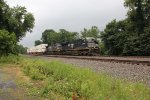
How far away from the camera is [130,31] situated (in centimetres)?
5512

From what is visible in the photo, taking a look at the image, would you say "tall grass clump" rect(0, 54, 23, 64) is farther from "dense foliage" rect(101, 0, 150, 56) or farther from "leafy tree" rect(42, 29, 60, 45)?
"leafy tree" rect(42, 29, 60, 45)

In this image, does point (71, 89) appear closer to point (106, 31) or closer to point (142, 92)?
point (142, 92)

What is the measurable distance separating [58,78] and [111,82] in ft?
12.0

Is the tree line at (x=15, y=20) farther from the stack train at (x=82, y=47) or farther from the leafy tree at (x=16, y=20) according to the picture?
the stack train at (x=82, y=47)

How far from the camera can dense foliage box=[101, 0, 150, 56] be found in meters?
48.0

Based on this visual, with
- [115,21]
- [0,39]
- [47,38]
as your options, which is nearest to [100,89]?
[0,39]

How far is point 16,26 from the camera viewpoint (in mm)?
56688

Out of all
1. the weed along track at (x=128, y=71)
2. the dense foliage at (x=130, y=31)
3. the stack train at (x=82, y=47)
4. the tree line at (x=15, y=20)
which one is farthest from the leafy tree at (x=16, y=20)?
the weed along track at (x=128, y=71)

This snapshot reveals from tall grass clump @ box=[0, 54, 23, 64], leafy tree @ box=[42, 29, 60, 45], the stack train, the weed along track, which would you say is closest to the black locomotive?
the stack train

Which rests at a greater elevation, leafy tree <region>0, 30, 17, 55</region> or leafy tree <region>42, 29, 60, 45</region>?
leafy tree <region>42, 29, 60, 45</region>

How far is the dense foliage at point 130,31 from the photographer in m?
48.0

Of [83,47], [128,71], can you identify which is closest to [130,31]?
[83,47]

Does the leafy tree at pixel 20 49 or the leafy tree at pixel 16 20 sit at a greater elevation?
the leafy tree at pixel 16 20

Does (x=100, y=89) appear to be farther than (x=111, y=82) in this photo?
No
